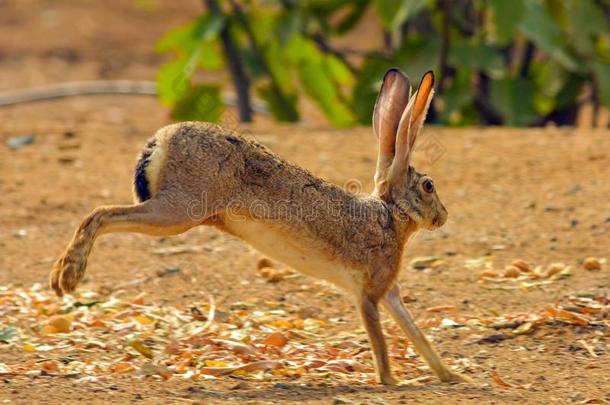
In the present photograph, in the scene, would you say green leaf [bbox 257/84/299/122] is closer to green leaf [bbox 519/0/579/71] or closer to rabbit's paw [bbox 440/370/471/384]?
green leaf [bbox 519/0/579/71]

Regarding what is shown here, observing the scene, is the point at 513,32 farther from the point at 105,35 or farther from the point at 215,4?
the point at 105,35

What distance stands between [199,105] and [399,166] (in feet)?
17.6

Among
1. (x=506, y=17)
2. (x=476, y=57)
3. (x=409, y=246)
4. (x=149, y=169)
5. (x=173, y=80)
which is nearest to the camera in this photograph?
(x=149, y=169)

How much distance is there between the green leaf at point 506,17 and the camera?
31.1 ft

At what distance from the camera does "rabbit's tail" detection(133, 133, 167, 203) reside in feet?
15.4

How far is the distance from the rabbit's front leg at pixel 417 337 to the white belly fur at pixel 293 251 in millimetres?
194

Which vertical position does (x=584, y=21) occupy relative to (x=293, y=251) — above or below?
above

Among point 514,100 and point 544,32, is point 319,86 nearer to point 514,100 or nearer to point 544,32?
point 514,100

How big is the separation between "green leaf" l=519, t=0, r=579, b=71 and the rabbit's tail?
5.56 metres

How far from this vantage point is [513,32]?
9.48 metres

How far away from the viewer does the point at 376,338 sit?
501 centimetres

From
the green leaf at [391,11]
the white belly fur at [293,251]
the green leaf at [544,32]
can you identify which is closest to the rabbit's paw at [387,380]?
the white belly fur at [293,251]

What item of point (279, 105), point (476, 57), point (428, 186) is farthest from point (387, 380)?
point (279, 105)

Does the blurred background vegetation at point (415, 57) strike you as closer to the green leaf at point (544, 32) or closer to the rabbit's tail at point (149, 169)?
the green leaf at point (544, 32)
